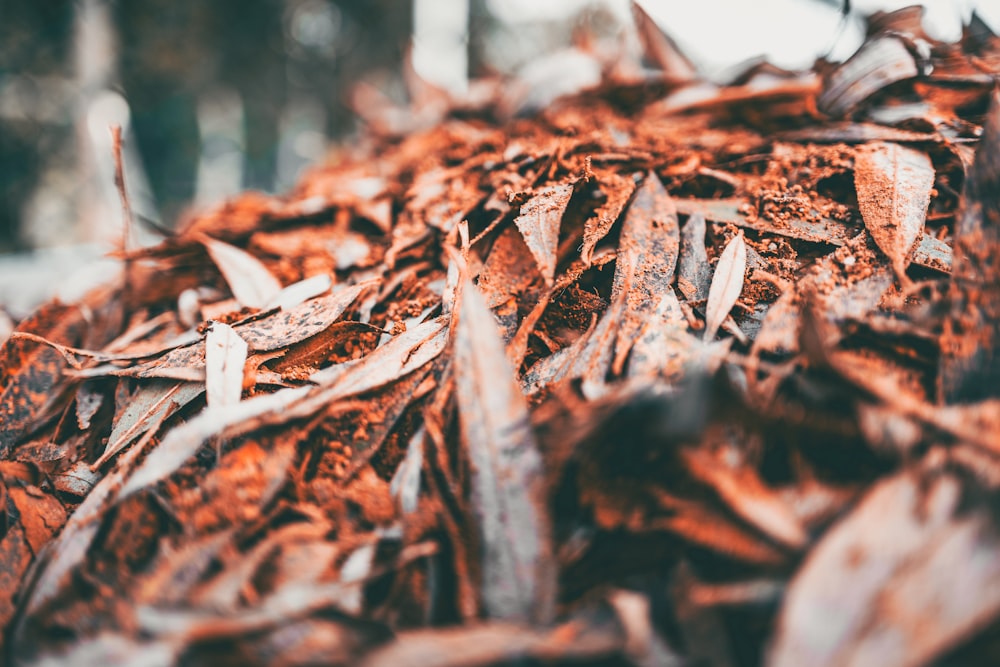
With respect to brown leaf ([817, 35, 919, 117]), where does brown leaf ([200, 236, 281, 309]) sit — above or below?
below

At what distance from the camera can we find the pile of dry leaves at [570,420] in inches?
15.8

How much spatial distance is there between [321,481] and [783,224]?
0.79 m

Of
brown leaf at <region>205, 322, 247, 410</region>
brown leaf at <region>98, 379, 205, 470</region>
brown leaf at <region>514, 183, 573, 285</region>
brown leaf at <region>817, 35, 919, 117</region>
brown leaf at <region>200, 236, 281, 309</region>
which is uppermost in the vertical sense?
brown leaf at <region>817, 35, 919, 117</region>

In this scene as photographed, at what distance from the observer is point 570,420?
49 centimetres

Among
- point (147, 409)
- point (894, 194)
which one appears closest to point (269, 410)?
point (147, 409)

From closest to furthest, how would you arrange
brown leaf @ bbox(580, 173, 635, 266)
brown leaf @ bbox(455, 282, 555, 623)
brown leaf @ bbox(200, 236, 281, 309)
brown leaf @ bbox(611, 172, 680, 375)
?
brown leaf @ bbox(455, 282, 555, 623) < brown leaf @ bbox(611, 172, 680, 375) < brown leaf @ bbox(580, 173, 635, 266) < brown leaf @ bbox(200, 236, 281, 309)

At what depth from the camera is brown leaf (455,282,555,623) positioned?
1.46ft

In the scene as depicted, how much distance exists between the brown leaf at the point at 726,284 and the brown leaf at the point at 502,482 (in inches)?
12.1

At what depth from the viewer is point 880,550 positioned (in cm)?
38

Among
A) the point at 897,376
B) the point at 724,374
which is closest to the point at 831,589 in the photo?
the point at 724,374

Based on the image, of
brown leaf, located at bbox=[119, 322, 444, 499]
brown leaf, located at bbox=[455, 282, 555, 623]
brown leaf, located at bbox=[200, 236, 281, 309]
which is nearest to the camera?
brown leaf, located at bbox=[455, 282, 555, 623]

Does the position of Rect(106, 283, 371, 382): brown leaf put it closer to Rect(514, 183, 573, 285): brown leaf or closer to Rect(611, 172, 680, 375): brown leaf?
Rect(514, 183, 573, 285): brown leaf

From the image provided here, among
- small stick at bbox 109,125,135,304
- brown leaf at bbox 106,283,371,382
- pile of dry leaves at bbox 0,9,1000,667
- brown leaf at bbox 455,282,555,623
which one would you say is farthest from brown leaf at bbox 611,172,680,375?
small stick at bbox 109,125,135,304

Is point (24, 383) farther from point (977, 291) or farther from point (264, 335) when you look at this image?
point (977, 291)
